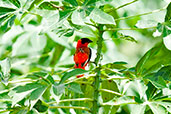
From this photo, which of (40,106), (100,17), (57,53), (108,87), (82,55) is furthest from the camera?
(57,53)

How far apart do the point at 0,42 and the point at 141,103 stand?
1.38 meters

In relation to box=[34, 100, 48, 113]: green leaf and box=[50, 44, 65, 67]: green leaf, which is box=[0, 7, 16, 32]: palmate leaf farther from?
box=[50, 44, 65, 67]: green leaf

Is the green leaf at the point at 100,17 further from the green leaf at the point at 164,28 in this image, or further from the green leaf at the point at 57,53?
the green leaf at the point at 57,53

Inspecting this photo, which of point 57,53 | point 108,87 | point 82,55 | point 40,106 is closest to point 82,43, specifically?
point 82,55

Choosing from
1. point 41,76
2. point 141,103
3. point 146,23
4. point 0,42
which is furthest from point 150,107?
point 0,42

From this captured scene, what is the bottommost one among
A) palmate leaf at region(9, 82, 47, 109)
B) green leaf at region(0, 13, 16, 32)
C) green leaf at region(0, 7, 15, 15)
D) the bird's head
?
palmate leaf at region(9, 82, 47, 109)

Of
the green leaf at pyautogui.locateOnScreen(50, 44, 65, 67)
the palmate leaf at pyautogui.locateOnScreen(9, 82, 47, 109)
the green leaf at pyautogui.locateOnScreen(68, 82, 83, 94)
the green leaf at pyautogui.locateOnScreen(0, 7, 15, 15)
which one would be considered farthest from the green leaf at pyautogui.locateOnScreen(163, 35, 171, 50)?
the green leaf at pyautogui.locateOnScreen(50, 44, 65, 67)

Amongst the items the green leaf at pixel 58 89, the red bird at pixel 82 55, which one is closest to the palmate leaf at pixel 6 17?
the green leaf at pixel 58 89

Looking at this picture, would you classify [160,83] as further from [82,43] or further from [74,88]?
[82,43]

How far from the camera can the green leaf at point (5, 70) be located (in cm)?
135

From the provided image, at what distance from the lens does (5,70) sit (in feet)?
4.42

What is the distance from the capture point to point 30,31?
2303 millimetres

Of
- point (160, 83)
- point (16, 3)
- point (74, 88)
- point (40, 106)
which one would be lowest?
point (40, 106)

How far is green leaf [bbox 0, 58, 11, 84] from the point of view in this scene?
1346mm
